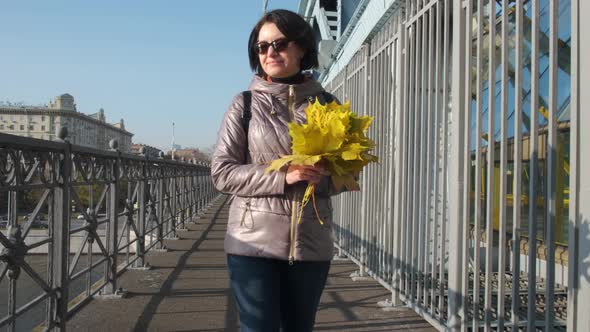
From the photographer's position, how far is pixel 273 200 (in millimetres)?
2119

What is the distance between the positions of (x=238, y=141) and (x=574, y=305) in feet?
5.45

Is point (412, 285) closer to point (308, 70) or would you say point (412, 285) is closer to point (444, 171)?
point (444, 171)

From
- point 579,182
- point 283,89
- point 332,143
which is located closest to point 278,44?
point 283,89

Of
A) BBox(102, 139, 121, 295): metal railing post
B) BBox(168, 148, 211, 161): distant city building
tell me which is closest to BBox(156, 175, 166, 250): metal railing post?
BBox(102, 139, 121, 295): metal railing post

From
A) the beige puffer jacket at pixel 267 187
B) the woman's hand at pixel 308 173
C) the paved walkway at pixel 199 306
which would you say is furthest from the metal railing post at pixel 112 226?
the woman's hand at pixel 308 173

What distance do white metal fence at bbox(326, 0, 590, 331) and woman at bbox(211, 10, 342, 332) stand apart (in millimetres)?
1142

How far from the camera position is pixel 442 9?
3973 mm

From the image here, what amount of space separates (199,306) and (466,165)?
9.13 feet

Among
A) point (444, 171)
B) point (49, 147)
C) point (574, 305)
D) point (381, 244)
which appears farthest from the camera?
point (381, 244)

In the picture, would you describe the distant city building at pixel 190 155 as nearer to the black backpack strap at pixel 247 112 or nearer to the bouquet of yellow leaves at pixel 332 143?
the black backpack strap at pixel 247 112

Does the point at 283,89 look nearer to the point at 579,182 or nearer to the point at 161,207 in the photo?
the point at 579,182

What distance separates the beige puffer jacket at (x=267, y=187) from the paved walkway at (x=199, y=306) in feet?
7.50

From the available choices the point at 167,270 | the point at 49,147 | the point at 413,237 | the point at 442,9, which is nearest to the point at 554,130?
the point at 442,9

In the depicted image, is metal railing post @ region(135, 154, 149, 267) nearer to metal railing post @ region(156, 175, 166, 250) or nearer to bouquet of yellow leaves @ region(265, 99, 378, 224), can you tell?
metal railing post @ region(156, 175, 166, 250)
